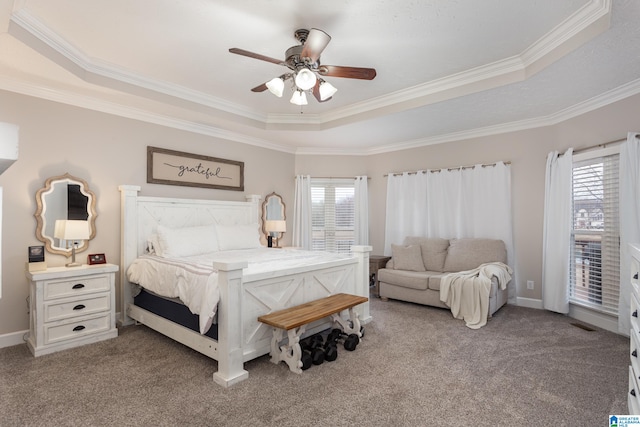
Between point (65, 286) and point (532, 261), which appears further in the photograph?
point (532, 261)

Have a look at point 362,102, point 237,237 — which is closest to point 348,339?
point 237,237

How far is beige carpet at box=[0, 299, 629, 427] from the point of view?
83.0 inches

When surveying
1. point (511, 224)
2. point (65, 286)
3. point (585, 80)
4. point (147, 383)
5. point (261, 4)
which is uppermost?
point (261, 4)

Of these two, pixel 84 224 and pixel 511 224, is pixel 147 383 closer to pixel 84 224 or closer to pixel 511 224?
pixel 84 224

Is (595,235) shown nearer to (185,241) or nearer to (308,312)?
(308,312)

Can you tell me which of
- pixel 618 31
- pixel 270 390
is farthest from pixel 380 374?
pixel 618 31

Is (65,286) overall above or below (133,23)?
below

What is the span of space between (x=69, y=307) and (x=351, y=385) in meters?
2.60

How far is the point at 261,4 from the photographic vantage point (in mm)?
2447

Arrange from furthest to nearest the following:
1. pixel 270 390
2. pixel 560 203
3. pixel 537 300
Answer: pixel 537 300, pixel 560 203, pixel 270 390

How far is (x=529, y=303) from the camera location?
449cm

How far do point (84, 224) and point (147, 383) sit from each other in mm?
1644

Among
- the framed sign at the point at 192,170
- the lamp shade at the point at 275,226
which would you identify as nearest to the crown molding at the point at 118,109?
the framed sign at the point at 192,170

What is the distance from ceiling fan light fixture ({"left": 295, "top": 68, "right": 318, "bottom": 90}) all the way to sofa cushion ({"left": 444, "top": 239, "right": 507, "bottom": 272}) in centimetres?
327
